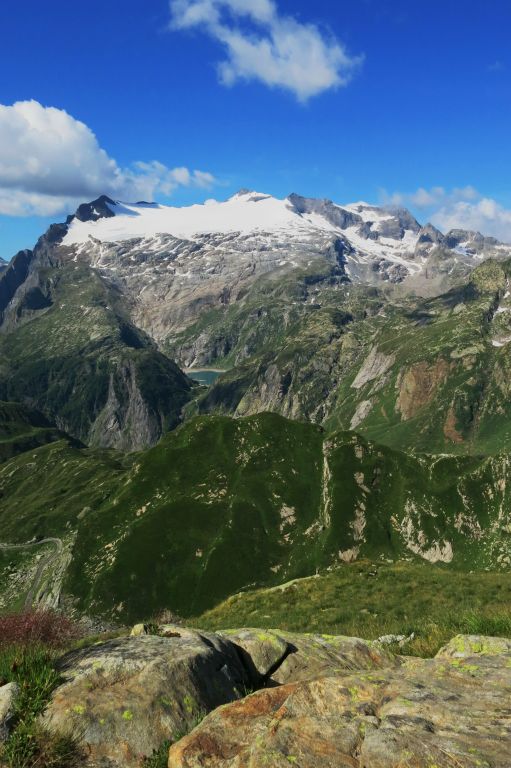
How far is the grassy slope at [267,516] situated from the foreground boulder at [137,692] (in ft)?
376

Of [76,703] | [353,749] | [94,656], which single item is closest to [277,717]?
[353,749]

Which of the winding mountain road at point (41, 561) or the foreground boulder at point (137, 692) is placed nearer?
the foreground boulder at point (137, 692)

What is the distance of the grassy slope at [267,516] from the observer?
410 ft

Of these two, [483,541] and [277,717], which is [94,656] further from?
[483,541]

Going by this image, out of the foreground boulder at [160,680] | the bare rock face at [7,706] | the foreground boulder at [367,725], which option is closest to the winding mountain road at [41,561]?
the foreground boulder at [160,680]

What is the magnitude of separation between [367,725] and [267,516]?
13134 cm

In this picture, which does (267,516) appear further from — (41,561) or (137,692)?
(137,692)

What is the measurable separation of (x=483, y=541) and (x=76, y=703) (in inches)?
5477

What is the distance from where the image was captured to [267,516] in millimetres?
137375

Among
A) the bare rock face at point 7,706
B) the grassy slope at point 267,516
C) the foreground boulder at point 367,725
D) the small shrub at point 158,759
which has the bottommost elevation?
the grassy slope at point 267,516

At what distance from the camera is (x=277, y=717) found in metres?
10.3

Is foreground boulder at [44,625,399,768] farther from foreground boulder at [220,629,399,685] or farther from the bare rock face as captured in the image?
the bare rock face

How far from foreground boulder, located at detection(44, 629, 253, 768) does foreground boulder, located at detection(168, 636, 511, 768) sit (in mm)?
1273

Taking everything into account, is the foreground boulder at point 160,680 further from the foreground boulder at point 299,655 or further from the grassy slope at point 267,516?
the grassy slope at point 267,516
